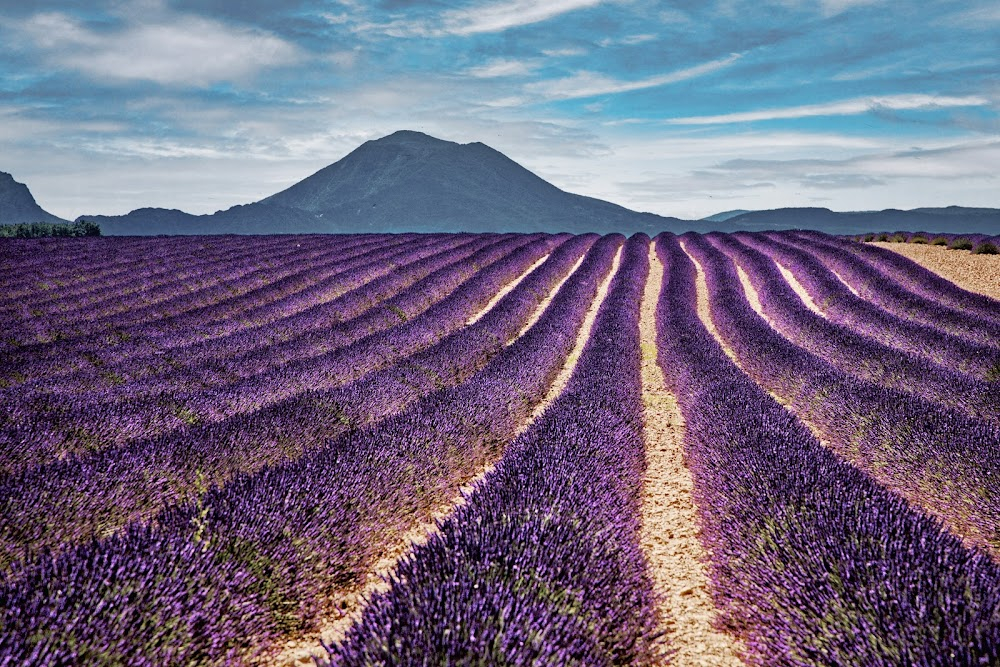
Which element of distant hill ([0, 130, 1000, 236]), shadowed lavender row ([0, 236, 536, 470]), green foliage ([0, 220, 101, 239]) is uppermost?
distant hill ([0, 130, 1000, 236])

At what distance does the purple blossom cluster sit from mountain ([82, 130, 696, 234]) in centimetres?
13319

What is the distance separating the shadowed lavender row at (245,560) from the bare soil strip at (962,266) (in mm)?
13545

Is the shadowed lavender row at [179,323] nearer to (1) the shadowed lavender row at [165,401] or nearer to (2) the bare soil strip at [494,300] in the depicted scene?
(1) the shadowed lavender row at [165,401]

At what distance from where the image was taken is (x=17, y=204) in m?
178

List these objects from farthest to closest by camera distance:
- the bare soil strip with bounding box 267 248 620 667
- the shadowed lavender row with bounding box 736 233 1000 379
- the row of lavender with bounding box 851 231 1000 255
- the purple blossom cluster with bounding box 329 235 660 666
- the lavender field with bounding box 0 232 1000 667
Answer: the row of lavender with bounding box 851 231 1000 255 → the shadowed lavender row with bounding box 736 233 1000 379 → the bare soil strip with bounding box 267 248 620 667 → the lavender field with bounding box 0 232 1000 667 → the purple blossom cluster with bounding box 329 235 660 666

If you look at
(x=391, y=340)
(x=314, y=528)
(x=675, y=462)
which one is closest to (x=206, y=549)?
(x=314, y=528)

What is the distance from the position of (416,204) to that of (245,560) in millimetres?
160615

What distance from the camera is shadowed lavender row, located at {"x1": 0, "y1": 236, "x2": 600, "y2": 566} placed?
273 centimetres

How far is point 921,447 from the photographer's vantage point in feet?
12.1

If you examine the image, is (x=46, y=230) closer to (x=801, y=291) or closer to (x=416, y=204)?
(x=801, y=291)

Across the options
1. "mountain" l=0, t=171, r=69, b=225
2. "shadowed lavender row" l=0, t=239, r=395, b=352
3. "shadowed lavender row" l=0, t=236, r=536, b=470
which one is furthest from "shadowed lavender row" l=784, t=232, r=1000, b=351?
"mountain" l=0, t=171, r=69, b=225

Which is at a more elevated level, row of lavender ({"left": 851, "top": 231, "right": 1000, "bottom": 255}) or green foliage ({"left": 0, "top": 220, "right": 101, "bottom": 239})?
green foliage ({"left": 0, "top": 220, "right": 101, "bottom": 239})

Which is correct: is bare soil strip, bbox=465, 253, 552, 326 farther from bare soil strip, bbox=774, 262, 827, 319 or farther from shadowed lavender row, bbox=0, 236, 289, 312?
shadowed lavender row, bbox=0, 236, 289, 312

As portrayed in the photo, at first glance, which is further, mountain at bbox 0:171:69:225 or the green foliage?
mountain at bbox 0:171:69:225
